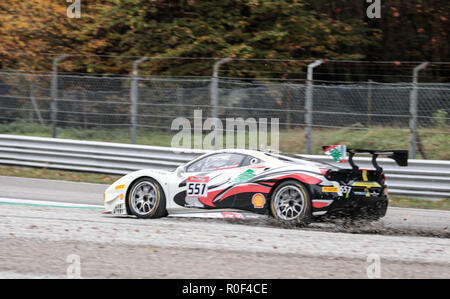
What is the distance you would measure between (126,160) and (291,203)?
7.56 metres

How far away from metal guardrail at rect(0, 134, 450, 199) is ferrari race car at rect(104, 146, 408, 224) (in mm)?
4616

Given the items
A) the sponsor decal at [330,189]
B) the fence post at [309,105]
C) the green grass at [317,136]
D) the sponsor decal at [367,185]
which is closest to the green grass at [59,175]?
the green grass at [317,136]

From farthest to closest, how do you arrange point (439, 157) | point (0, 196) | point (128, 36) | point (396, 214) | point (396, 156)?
point (128, 36) < point (439, 157) < point (0, 196) < point (396, 214) < point (396, 156)

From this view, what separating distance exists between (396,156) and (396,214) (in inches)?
97.9

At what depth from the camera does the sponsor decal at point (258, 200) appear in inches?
367

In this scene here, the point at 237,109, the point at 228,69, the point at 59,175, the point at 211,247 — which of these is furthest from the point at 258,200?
the point at 228,69

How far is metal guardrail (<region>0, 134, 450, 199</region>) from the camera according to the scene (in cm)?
1360

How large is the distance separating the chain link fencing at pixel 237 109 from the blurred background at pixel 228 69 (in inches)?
1.0

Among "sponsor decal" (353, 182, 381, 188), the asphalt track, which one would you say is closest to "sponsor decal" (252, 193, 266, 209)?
the asphalt track

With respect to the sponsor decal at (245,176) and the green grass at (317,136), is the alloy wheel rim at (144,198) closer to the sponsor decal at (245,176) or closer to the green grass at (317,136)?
the sponsor decal at (245,176)

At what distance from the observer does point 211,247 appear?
25.1 ft
